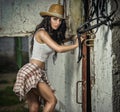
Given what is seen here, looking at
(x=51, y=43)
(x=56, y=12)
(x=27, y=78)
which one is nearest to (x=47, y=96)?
(x=27, y=78)

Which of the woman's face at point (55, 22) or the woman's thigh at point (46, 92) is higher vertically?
the woman's face at point (55, 22)

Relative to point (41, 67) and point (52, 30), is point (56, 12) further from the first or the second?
point (41, 67)

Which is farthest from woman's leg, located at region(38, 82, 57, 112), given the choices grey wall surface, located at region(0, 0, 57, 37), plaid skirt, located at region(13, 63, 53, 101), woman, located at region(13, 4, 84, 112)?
Answer: grey wall surface, located at region(0, 0, 57, 37)

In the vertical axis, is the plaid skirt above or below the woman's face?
below

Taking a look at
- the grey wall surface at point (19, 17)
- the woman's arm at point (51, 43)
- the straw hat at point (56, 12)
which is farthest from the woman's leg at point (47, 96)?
the grey wall surface at point (19, 17)

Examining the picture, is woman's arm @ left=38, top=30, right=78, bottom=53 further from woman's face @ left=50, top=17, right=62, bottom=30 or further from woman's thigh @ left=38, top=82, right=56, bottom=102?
woman's thigh @ left=38, top=82, right=56, bottom=102

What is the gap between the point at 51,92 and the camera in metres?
4.97

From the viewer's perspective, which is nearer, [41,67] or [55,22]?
[55,22]

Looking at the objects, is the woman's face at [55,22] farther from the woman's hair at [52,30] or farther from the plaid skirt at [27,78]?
the plaid skirt at [27,78]

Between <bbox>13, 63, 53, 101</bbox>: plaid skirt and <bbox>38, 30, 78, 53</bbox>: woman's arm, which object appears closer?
<bbox>38, 30, 78, 53</bbox>: woman's arm

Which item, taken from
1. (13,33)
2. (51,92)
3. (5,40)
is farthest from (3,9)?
(5,40)

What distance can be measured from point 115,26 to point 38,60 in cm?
155

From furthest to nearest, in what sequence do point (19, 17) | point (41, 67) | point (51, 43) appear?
1. point (19, 17)
2. point (41, 67)
3. point (51, 43)

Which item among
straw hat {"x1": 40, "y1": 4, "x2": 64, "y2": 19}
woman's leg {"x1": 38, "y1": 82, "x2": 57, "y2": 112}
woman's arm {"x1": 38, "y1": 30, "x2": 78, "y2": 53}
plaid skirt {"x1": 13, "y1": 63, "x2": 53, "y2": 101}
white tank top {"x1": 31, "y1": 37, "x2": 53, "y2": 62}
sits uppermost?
straw hat {"x1": 40, "y1": 4, "x2": 64, "y2": 19}
